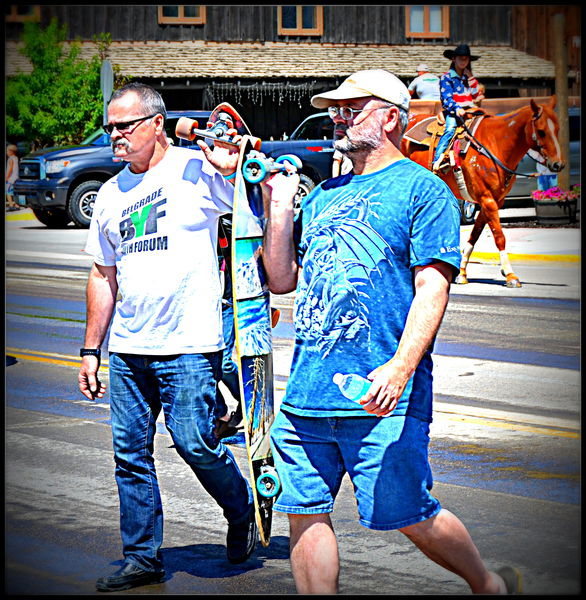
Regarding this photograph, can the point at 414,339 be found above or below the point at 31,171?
below

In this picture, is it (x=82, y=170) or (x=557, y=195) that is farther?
(x=82, y=170)

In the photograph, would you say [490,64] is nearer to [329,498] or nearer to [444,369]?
[444,369]

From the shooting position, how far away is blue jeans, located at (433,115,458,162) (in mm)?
16750

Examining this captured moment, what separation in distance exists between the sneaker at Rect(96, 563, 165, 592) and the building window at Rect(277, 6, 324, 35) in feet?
124

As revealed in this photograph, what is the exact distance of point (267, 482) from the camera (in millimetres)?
4953

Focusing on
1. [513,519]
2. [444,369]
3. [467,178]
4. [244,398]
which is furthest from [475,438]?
[467,178]

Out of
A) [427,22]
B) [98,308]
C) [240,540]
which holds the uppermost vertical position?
[427,22]

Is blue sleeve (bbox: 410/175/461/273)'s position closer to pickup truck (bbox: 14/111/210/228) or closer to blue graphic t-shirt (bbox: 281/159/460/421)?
blue graphic t-shirt (bbox: 281/159/460/421)

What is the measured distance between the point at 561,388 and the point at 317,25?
34014 mm

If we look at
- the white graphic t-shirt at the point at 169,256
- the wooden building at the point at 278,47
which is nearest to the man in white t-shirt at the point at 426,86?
the wooden building at the point at 278,47

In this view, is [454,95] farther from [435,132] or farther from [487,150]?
[487,150]

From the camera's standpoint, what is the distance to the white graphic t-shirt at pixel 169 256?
5254 mm

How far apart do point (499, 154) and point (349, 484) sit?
34.0 feet

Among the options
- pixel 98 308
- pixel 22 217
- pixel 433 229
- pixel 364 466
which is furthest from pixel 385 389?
pixel 22 217
